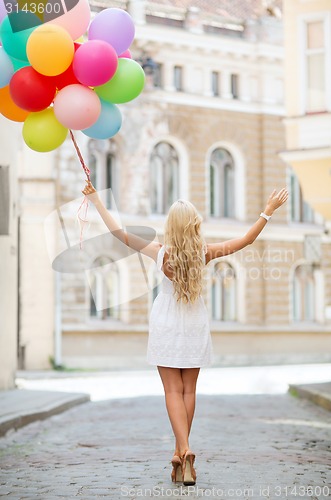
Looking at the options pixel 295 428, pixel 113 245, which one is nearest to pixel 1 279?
pixel 295 428

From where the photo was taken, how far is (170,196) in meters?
30.8

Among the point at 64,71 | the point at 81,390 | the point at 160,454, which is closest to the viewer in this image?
the point at 64,71

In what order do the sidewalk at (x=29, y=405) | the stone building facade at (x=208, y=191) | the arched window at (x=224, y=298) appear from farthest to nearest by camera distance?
the arched window at (x=224, y=298) < the stone building facade at (x=208, y=191) < the sidewalk at (x=29, y=405)

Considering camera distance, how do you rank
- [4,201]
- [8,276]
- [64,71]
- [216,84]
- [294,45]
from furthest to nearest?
[216,84] → [294,45] → [8,276] → [4,201] → [64,71]

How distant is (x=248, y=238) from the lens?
6.70 m

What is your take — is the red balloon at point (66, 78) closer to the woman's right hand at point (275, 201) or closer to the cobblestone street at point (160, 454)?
the woman's right hand at point (275, 201)

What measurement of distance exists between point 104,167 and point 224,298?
5.91m

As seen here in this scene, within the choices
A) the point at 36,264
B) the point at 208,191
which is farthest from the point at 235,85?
the point at 36,264

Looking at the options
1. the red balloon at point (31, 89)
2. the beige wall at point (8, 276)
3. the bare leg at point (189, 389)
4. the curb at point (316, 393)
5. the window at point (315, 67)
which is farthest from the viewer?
the window at point (315, 67)

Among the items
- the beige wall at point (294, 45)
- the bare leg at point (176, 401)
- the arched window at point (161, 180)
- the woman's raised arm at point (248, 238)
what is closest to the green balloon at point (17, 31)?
the woman's raised arm at point (248, 238)

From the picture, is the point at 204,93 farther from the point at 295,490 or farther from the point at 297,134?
the point at 295,490

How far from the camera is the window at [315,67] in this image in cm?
1911

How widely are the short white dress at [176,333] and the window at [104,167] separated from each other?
22.7 m

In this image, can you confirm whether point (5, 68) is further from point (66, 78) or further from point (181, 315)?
point (181, 315)
